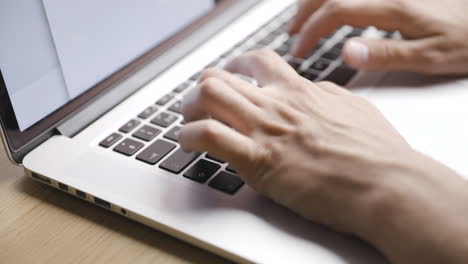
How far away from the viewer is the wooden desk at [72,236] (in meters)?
0.46

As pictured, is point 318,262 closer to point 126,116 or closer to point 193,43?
point 126,116

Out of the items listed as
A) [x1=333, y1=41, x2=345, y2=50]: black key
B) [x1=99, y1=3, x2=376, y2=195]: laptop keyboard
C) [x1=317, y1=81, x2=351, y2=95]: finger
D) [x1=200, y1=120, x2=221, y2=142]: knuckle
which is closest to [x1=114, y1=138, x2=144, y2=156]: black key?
[x1=99, y1=3, x2=376, y2=195]: laptop keyboard

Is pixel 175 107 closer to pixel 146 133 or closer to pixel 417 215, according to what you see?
pixel 146 133

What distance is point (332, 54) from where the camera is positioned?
72 cm

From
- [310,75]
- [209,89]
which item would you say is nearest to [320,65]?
[310,75]

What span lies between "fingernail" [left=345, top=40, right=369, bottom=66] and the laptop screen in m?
0.24

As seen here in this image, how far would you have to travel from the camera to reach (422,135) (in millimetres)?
548

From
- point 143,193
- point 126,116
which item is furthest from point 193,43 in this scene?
point 143,193

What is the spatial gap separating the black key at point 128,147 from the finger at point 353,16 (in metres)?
0.27

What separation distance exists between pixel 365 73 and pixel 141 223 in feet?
1.16

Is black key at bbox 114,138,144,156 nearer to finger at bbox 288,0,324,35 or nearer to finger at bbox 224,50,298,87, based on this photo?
finger at bbox 224,50,298,87

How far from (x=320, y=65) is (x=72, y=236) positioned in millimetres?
387

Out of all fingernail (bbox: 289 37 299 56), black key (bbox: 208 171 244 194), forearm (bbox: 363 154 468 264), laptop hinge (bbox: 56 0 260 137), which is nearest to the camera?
forearm (bbox: 363 154 468 264)

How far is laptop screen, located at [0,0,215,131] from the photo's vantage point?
0.52 metres
